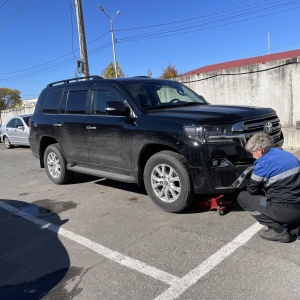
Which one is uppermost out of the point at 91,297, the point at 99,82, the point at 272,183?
Result: the point at 99,82

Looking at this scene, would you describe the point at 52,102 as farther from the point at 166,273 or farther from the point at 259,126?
the point at 166,273

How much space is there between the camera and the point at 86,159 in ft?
20.5

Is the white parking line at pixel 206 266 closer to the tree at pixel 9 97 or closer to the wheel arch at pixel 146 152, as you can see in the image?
the wheel arch at pixel 146 152

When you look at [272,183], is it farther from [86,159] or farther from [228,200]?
[86,159]

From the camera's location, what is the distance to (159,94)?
5824 millimetres

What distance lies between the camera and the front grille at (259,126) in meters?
4.52

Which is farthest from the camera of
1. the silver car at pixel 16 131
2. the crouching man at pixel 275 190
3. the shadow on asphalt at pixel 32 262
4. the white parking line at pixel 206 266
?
the silver car at pixel 16 131

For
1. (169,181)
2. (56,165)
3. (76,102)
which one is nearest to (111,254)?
(169,181)

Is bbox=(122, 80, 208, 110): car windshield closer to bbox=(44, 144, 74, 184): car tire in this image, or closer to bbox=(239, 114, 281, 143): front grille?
bbox=(239, 114, 281, 143): front grille

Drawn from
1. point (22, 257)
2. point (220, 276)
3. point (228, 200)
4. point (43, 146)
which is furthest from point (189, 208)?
point (43, 146)

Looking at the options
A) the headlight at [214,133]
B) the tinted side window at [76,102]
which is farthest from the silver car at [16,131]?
the headlight at [214,133]

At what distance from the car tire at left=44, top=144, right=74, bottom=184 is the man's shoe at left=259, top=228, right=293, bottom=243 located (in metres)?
4.25

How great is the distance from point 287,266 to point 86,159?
3933 millimetres

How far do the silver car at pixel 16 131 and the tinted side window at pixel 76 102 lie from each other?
7.73m
